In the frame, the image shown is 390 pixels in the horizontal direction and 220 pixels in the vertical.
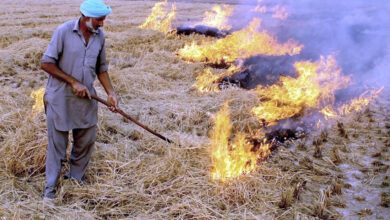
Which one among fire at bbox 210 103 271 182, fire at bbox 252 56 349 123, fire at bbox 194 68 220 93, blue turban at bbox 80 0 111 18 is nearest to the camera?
blue turban at bbox 80 0 111 18

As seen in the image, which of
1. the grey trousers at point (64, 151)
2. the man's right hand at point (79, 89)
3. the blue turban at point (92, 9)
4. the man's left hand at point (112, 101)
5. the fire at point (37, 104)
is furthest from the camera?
the fire at point (37, 104)

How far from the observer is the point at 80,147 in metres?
3.33

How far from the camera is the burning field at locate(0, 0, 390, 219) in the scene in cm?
322

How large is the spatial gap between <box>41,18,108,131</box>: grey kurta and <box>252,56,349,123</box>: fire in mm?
2941

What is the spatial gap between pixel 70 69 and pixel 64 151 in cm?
81

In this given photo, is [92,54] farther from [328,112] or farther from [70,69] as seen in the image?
[328,112]

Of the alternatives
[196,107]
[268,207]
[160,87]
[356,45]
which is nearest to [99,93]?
[160,87]

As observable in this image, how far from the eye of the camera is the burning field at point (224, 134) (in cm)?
322

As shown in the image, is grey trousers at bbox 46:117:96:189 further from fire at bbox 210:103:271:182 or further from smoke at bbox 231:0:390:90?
smoke at bbox 231:0:390:90

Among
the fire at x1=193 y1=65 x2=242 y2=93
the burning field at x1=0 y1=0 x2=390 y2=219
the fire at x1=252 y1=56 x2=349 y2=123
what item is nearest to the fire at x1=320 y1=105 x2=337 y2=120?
the burning field at x1=0 y1=0 x2=390 y2=219

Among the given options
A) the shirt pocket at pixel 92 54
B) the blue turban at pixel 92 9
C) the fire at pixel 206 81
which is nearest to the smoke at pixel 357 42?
the fire at pixel 206 81

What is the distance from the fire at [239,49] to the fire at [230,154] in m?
→ 3.80

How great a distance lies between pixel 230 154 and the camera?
13.3 ft

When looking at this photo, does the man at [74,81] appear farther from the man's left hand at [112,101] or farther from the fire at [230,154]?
the fire at [230,154]
